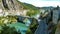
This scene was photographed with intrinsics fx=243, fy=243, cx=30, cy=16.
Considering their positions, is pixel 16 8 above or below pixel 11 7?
below

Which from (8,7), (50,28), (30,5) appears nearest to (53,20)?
(50,28)

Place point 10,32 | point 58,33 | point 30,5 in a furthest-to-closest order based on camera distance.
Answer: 1. point 30,5
2. point 10,32
3. point 58,33

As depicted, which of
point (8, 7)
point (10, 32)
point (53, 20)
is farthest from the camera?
point (8, 7)

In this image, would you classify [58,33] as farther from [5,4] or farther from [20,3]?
[20,3]

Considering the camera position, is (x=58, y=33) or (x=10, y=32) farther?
(x=10, y=32)

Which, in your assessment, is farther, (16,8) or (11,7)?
(16,8)

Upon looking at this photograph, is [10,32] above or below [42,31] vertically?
below

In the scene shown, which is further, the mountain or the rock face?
the rock face

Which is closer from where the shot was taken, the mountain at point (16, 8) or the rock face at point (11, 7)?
the mountain at point (16, 8)
